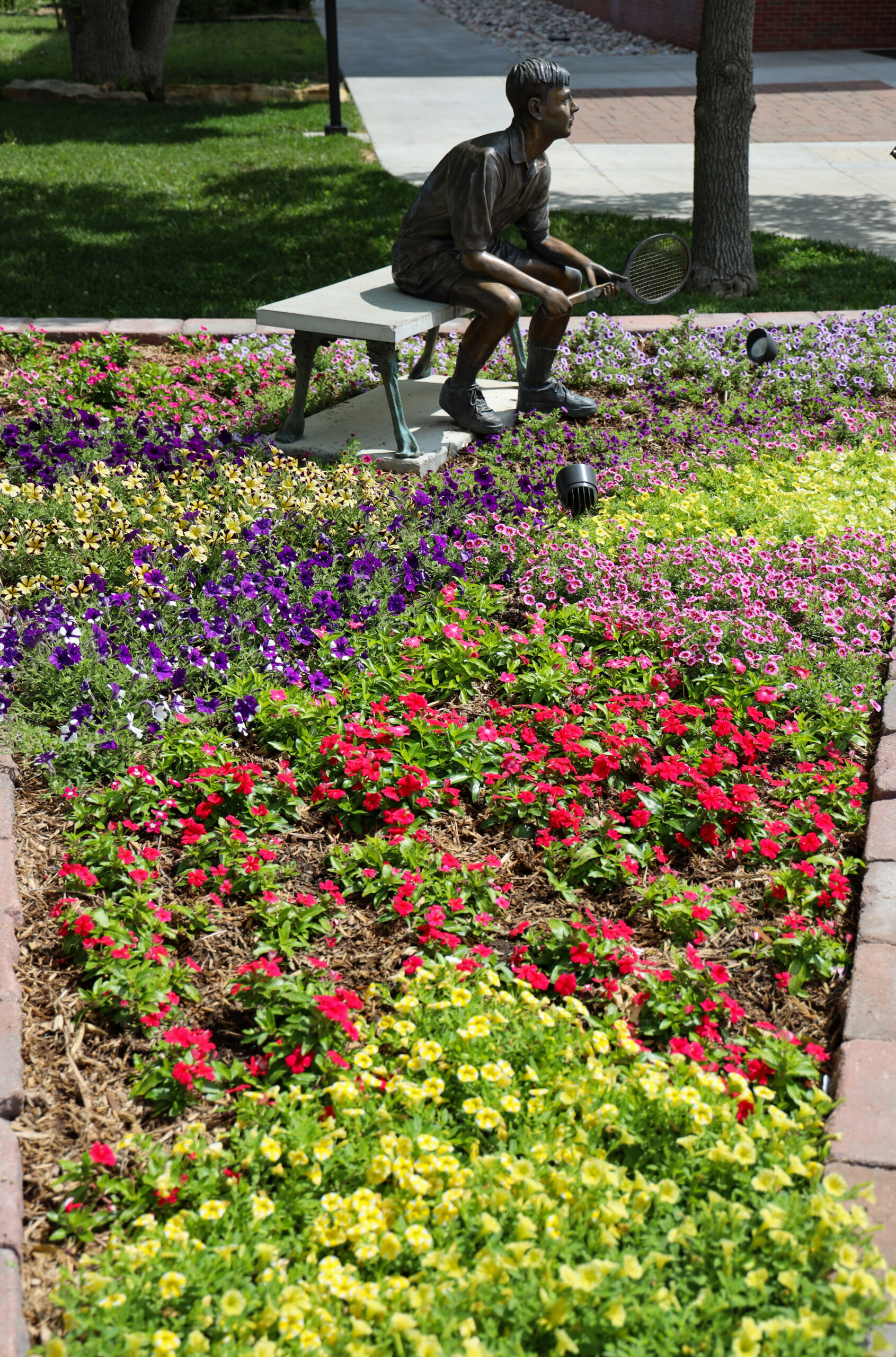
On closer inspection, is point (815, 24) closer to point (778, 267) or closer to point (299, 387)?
point (778, 267)

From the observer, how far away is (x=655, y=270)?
5.49 metres

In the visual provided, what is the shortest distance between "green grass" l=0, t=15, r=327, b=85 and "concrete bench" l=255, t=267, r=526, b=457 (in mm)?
14273

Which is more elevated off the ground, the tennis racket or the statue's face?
the statue's face

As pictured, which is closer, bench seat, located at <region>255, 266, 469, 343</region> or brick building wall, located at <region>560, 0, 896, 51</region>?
bench seat, located at <region>255, 266, 469, 343</region>

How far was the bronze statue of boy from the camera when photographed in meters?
4.73

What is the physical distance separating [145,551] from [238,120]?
12.3 meters

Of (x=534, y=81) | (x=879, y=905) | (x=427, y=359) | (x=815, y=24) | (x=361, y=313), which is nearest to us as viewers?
(x=879, y=905)

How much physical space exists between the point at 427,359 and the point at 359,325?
4.00 feet

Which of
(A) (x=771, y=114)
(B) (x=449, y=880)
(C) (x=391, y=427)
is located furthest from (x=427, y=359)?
(A) (x=771, y=114)

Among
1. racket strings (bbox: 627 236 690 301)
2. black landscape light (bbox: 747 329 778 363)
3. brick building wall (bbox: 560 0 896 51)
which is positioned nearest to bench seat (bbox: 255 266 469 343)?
racket strings (bbox: 627 236 690 301)

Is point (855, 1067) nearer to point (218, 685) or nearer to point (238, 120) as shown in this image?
point (218, 685)

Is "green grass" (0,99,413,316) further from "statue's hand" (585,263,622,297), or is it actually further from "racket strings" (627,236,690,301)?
"racket strings" (627,236,690,301)

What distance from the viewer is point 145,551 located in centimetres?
407

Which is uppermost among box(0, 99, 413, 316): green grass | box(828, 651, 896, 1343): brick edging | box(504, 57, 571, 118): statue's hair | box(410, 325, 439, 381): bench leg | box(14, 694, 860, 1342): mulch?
box(504, 57, 571, 118): statue's hair
